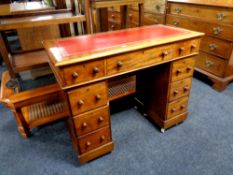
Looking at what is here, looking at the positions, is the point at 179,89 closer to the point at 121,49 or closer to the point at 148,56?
the point at 148,56

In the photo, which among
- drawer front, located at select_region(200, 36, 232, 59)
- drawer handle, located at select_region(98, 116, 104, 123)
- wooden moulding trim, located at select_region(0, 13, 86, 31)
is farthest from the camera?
drawer front, located at select_region(200, 36, 232, 59)

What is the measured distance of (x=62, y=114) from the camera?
1630 millimetres

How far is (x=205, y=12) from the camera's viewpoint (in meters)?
2.06

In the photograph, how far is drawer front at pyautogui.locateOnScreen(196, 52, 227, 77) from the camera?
2.08m

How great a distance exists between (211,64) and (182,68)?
99 cm

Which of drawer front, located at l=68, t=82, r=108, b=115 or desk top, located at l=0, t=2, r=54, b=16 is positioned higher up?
desk top, located at l=0, t=2, r=54, b=16

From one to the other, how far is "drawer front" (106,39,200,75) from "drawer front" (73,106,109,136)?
292 millimetres

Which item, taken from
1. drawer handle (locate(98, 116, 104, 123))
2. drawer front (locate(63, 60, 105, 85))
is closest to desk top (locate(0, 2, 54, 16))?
drawer front (locate(63, 60, 105, 85))

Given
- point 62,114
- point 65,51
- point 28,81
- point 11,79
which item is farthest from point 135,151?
point 28,81

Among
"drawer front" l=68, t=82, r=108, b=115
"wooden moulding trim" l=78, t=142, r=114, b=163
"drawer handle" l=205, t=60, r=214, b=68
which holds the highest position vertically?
"drawer front" l=68, t=82, r=108, b=115

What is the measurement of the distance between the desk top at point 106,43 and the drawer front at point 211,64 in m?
0.96

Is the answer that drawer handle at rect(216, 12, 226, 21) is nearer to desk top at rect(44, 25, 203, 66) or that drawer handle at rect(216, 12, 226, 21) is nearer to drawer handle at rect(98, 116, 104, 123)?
desk top at rect(44, 25, 203, 66)

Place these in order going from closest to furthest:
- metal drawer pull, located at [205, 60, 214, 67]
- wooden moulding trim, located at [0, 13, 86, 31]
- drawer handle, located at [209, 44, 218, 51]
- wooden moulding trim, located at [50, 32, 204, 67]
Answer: wooden moulding trim, located at [50, 32, 204, 67] < wooden moulding trim, located at [0, 13, 86, 31] < drawer handle, located at [209, 44, 218, 51] < metal drawer pull, located at [205, 60, 214, 67]

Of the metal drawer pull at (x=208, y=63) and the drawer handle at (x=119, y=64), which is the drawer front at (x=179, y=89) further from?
the metal drawer pull at (x=208, y=63)
